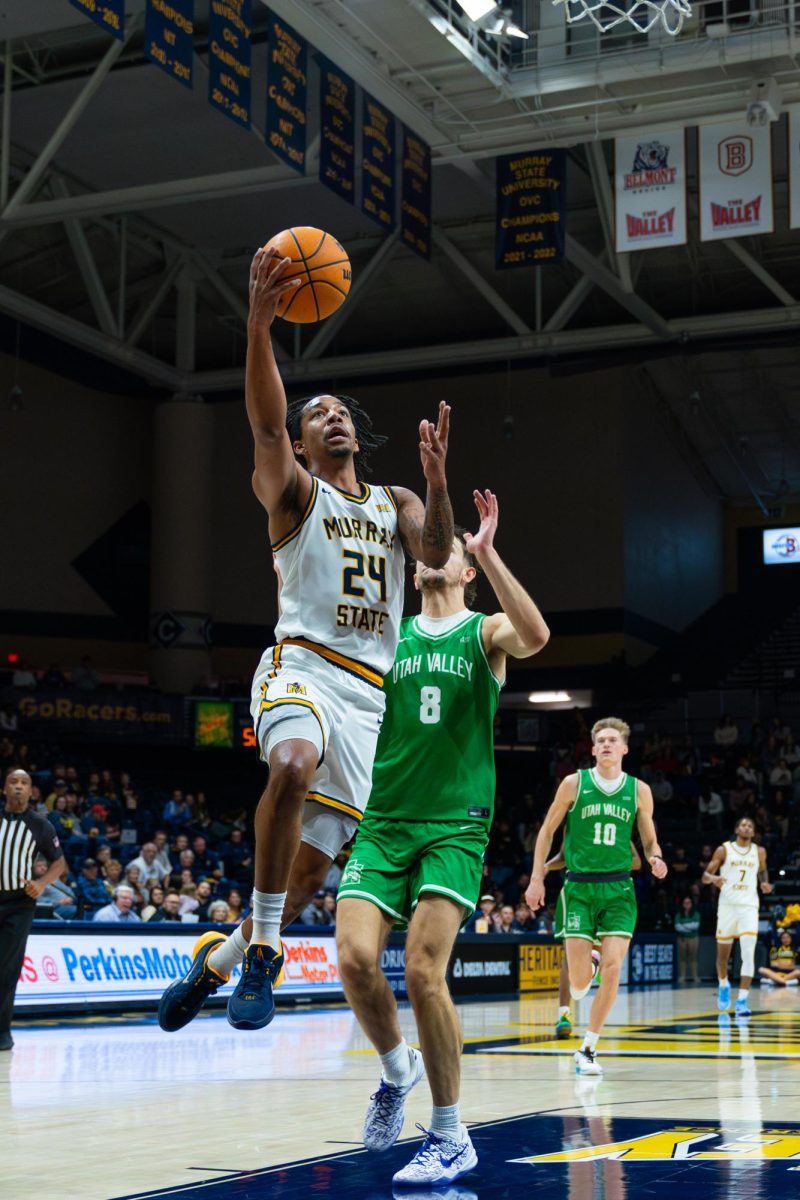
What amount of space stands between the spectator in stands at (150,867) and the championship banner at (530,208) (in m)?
10.3

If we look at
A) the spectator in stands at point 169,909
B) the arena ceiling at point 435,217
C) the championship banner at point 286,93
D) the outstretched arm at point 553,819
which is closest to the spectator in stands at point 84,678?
the arena ceiling at point 435,217

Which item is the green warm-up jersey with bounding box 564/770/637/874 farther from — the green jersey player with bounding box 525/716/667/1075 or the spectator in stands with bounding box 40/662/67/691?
the spectator in stands with bounding box 40/662/67/691

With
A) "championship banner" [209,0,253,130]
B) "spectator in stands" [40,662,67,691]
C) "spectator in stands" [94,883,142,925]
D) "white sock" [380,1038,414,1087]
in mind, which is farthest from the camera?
"spectator in stands" [40,662,67,691]

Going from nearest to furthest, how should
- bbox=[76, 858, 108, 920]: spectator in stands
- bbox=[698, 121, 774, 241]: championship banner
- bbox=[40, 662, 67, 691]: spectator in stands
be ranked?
bbox=[76, 858, 108, 920]: spectator in stands < bbox=[698, 121, 774, 241]: championship banner < bbox=[40, 662, 67, 691]: spectator in stands

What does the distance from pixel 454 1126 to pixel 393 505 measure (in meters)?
2.49

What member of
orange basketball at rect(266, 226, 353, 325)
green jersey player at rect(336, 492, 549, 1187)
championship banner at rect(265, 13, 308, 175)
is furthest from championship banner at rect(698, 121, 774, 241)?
orange basketball at rect(266, 226, 353, 325)

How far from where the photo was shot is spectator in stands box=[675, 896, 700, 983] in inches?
1068

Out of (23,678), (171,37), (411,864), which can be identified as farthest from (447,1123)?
(23,678)

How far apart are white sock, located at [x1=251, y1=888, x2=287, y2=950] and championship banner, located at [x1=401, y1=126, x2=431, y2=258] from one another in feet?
62.7

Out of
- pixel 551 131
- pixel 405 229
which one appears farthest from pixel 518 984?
pixel 551 131

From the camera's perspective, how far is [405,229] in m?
23.4

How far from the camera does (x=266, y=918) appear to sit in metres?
5.43

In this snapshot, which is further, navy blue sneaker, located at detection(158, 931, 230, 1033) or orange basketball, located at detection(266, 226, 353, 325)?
orange basketball, located at detection(266, 226, 353, 325)

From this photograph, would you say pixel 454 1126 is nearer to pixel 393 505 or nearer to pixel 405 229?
pixel 393 505
